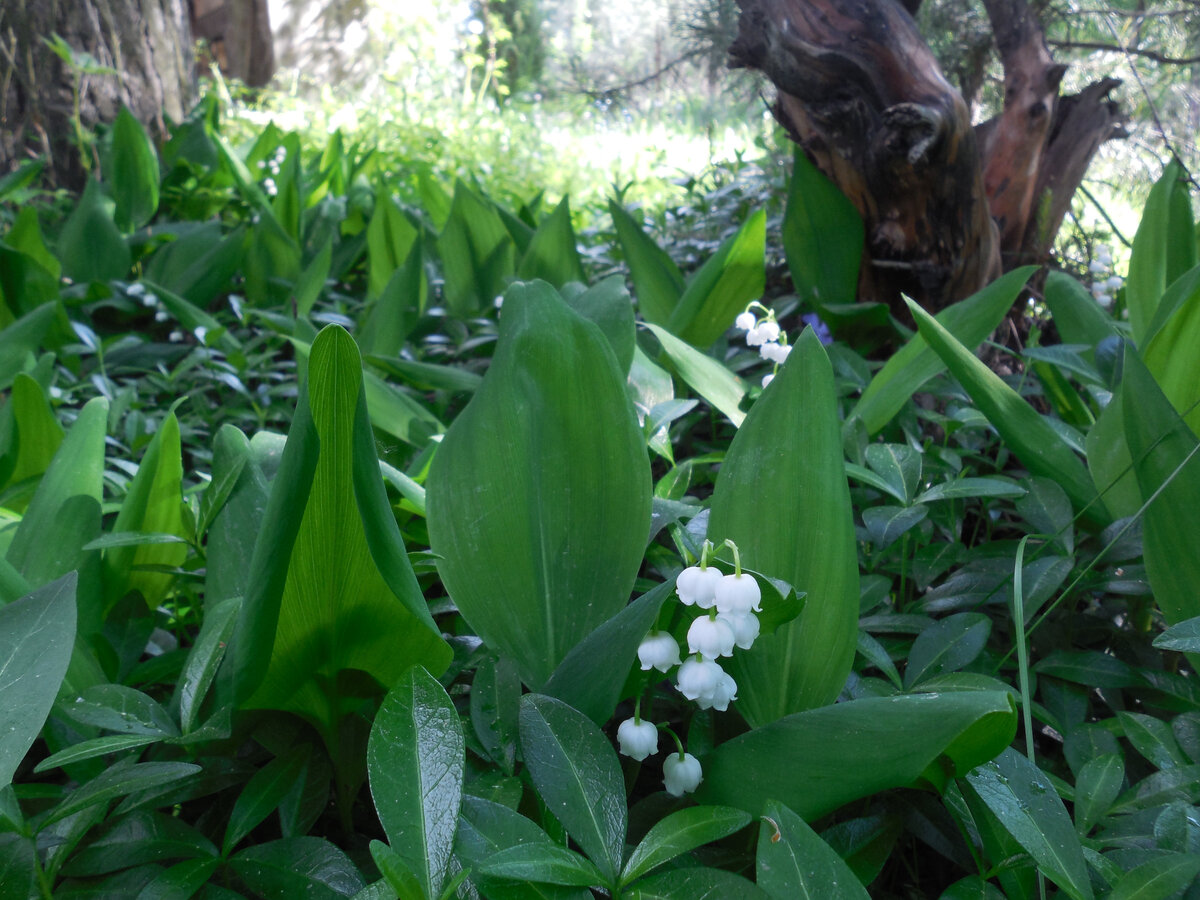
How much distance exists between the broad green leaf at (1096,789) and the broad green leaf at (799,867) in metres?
0.26

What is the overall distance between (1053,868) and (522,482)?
496mm

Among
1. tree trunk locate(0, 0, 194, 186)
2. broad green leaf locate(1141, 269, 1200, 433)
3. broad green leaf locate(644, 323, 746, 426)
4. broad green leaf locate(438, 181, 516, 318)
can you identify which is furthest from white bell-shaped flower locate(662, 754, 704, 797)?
tree trunk locate(0, 0, 194, 186)

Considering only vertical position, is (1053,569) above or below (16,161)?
below

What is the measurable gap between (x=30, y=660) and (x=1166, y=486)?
961 mm

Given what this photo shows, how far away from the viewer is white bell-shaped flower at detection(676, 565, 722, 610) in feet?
1.94

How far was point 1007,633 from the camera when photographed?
939 mm

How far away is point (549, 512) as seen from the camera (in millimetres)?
766

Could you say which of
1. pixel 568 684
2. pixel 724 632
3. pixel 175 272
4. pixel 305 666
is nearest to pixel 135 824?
pixel 305 666

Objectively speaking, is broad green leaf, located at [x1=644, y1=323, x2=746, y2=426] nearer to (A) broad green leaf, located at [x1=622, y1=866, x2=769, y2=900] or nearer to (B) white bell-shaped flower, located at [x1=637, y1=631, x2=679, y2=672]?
(B) white bell-shaped flower, located at [x1=637, y1=631, x2=679, y2=672]

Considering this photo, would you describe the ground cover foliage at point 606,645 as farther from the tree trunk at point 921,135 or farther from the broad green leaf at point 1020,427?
the tree trunk at point 921,135

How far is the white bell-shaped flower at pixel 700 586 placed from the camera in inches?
23.3

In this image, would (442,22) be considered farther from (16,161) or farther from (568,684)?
(568,684)

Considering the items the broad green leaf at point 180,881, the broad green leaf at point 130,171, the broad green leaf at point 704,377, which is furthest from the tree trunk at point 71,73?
the broad green leaf at point 180,881

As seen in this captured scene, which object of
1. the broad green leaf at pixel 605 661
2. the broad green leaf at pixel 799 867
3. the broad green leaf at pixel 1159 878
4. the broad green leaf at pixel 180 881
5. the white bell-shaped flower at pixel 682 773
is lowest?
the broad green leaf at pixel 180 881
